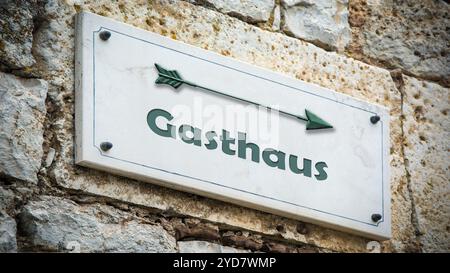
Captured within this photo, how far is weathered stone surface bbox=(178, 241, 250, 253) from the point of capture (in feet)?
8.80

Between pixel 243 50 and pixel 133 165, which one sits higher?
pixel 243 50

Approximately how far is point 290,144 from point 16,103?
75 centimetres

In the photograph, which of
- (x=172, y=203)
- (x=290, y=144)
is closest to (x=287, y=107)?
(x=290, y=144)

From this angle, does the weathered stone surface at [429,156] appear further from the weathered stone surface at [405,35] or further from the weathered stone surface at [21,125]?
the weathered stone surface at [21,125]

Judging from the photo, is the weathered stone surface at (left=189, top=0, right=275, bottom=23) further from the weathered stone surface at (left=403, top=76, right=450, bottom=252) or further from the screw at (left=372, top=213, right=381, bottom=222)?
the screw at (left=372, top=213, right=381, bottom=222)

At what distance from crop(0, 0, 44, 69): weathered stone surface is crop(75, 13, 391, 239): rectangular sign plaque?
12 cm

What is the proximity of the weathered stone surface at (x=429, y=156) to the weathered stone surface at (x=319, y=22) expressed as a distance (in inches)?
9.9

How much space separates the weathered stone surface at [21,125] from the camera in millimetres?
2488

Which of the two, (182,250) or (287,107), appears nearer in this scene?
(182,250)

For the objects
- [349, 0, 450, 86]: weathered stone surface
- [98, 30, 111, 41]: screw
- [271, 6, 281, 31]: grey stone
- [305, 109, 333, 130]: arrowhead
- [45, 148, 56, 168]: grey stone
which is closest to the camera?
[45, 148, 56, 168]: grey stone

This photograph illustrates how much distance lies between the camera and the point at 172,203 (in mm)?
2684

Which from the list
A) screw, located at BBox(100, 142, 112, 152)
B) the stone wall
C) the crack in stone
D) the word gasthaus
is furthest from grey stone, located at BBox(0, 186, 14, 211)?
the crack in stone
